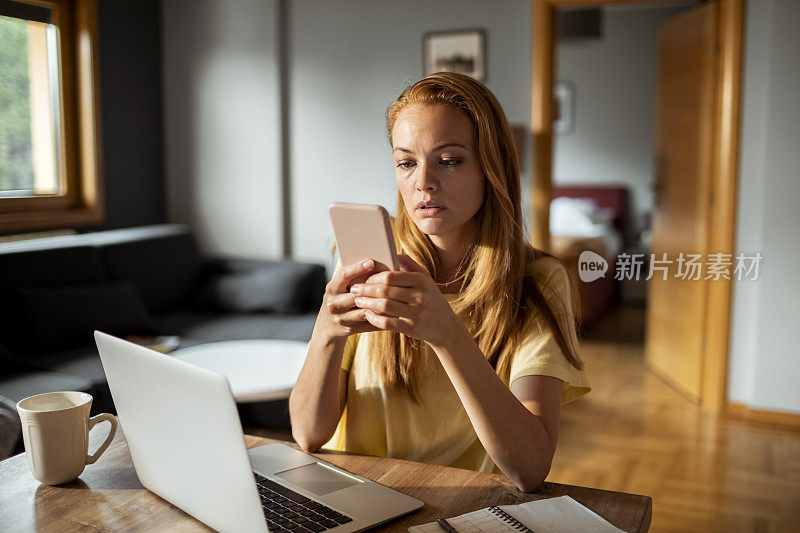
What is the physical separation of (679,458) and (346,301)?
7.78ft

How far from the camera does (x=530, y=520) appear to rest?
0.83 meters

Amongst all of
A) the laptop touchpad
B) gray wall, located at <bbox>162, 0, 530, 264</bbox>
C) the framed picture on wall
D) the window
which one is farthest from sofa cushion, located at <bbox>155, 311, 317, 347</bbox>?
the laptop touchpad

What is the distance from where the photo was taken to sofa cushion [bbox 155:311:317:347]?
3.33 m

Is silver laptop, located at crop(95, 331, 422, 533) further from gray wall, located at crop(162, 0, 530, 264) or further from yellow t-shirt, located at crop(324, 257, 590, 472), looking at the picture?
gray wall, located at crop(162, 0, 530, 264)

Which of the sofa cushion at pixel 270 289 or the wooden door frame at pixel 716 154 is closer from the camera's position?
the wooden door frame at pixel 716 154

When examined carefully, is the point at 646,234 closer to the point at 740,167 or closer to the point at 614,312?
the point at 614,312

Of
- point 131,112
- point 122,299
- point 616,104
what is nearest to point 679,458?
point 122,299

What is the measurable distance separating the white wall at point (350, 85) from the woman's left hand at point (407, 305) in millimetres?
2929

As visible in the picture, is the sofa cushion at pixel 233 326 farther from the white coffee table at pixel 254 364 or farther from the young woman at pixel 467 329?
the young woman at pixel 467 329

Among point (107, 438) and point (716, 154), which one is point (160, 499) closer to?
point (107, 438)

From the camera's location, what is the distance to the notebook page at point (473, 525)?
81 centimetres

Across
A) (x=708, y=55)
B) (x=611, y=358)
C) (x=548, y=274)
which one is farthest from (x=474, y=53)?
(x=548, y=274)

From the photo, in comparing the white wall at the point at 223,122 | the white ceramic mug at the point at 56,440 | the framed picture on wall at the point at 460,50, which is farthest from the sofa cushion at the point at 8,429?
the framed picture on wall at the point at 460,50

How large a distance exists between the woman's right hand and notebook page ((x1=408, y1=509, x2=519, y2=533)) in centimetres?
27
